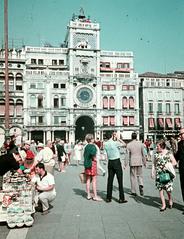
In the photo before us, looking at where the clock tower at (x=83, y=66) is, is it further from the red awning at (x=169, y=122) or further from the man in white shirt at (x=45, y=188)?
the man in white shirt at (x=45, y=188)

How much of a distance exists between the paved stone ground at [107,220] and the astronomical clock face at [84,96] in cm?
4533

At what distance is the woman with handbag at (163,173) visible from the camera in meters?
7.47

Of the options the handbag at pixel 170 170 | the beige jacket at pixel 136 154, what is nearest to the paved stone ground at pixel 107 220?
the handbag at pixel 170 170

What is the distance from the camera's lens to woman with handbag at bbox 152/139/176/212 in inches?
294

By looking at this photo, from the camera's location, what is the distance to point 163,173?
7539 millimetres

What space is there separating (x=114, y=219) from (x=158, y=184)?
1548 mm

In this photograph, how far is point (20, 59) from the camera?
5241 cm

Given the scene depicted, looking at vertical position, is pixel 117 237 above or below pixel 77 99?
below

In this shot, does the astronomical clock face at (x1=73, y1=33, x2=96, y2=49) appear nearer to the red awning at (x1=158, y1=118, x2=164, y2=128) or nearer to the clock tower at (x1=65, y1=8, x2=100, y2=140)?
the clock tower at (x1=65, y1=8, x2=100, y2=140)

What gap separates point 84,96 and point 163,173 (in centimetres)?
4742

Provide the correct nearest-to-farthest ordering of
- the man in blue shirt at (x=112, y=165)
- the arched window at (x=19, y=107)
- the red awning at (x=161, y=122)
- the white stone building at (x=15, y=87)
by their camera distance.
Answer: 1. the man in blue shirt at (x=112, y=165)
2. the white stone building at (x=15, y=87)
3. the arched window at (x=19, y=107)
4. the red awning at (x=161, y=122)

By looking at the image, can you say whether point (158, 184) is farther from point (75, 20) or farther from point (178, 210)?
point (75, 20)

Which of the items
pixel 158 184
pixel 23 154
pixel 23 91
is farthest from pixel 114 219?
pixel 23 91

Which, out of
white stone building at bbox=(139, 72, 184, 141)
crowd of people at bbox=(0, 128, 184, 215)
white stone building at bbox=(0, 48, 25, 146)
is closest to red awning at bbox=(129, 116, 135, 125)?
white stone building at bbox=(139, 72, 184, 141)
